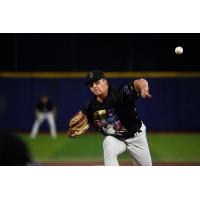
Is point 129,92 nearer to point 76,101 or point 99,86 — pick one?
point 99,86

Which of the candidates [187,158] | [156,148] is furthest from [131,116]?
[156,148]

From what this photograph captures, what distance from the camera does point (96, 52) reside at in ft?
58.0

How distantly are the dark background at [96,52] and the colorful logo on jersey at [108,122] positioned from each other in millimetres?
11960

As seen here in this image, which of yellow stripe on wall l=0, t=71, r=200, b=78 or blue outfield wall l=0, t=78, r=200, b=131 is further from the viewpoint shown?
blue outfield wall l=0, t=78, r=200, b=131

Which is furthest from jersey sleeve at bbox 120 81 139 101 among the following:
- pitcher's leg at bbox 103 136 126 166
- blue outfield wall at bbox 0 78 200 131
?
blue outfield wall at bbox 0 78 200 131

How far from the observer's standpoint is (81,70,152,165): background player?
5426 mm

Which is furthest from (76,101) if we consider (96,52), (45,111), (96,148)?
(96,148)

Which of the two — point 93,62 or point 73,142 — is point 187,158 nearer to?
point 73,142

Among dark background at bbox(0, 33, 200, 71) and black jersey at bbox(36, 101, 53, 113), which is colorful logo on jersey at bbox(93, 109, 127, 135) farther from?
dark background at bbox(0, 33, 200, 71)

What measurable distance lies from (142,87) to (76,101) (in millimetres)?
13471

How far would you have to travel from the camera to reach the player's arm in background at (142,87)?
16.1ft

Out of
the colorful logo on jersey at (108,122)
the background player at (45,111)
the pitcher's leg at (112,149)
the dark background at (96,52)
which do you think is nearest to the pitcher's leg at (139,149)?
the pitcher's leg at (112,149)

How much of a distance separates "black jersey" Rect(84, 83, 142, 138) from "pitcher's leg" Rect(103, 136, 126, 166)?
97 millimetres

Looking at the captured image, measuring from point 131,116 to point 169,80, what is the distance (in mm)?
12433
